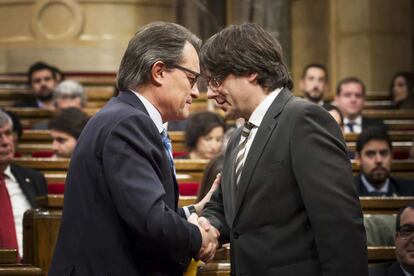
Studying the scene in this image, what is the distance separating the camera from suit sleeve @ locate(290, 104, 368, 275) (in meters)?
3.28

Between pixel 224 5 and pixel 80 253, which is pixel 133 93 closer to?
pixel 80 253

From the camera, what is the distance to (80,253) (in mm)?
3281

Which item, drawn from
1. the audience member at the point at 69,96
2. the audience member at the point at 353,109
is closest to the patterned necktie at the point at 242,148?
the audience member at the point at 353,109

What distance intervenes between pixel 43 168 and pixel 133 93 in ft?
12.4

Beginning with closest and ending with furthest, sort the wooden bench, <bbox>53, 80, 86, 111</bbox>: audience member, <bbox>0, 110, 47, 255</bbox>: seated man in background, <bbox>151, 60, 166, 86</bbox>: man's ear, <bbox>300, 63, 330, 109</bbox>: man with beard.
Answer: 1. <bbox>151, 60, 166, 86</bbox>: man's ear
2. the wooden bench
3. <bbox>0, 110, 47, 255</bbox>: seated man in background
4. <bbox>53, 80, 86, 111</bbox>: audience member
5. <bbox>300, 63, 330, 109</bbox>: man with beard

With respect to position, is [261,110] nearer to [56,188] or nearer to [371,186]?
[56,188]

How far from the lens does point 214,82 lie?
3559mm

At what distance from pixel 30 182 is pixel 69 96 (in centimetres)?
321

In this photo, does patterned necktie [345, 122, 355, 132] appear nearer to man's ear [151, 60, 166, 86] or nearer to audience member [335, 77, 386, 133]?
audience member [335, 77, 386, 133]

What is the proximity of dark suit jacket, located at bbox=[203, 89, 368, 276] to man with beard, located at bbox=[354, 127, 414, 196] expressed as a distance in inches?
141

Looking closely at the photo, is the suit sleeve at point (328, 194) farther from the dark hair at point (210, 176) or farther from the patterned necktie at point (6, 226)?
the patterned necktie at point (6, 226)

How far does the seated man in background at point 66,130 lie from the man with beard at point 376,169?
197 cm

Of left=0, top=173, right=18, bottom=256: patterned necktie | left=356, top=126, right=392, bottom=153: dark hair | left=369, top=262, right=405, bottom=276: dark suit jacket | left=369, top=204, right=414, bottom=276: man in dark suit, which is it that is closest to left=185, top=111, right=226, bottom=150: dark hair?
left=356, top=126, right=392, bottom=153: dark hair

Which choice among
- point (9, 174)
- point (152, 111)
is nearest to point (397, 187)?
point (9, 174)
